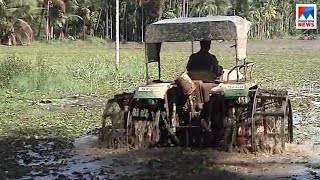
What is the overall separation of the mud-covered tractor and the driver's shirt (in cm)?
31

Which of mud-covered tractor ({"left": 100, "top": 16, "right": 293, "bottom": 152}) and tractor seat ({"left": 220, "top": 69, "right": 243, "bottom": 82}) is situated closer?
mud-covered tractor ({"left": 100, "top": 16, "right": 293, "bottom": 152})

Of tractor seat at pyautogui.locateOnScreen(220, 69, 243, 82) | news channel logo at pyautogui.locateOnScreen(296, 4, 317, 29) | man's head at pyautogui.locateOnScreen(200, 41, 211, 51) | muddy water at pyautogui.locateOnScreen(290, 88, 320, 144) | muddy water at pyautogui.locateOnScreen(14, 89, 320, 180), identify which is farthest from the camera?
news channel logo at pyautogui.locateOnScreen(296, 4, 317, 29)

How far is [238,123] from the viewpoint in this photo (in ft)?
28.8

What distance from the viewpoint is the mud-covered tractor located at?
8.70m

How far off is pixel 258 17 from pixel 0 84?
46.0m

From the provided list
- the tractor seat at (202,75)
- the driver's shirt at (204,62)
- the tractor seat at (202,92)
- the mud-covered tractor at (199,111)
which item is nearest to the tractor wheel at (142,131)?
the mud-covered tractor at (199,111)

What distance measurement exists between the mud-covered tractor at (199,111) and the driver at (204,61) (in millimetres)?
304

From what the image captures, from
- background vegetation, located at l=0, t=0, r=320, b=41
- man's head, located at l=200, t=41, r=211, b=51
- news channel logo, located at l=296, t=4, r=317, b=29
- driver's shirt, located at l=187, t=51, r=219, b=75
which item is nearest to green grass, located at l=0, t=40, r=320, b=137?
news channel logo, located at l=296, t=4, r=317, b=29

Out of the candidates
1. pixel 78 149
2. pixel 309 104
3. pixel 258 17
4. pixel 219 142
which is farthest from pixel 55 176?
pixel 258 17

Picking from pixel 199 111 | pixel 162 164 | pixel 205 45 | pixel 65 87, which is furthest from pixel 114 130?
pixel 65 87

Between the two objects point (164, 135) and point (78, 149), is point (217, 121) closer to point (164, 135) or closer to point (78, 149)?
point (164, 135)

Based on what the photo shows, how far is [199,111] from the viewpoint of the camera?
9023 millimetres

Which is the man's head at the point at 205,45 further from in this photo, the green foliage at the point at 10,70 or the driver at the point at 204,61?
the green foliage at the point at 10,70

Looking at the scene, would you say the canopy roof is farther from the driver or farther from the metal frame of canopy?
the driver
